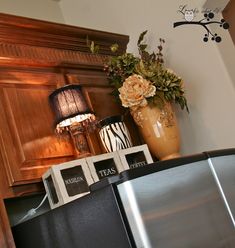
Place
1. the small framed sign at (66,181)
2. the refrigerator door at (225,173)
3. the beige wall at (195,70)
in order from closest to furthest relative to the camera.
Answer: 1. the refrigerator door at (225,173)
2. the small framed sign at (66,181)
3. the beige wall at (195,70)

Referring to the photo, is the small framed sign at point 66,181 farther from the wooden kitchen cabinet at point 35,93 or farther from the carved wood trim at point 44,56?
the carved wood trim at point 44,56

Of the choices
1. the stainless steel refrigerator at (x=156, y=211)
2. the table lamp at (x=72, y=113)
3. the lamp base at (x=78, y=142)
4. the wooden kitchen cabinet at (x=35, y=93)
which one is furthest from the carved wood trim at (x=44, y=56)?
the stainless steel refrigerator at (x=156, y=211)

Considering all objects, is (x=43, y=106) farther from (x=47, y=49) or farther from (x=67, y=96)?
(x=47, y=49)

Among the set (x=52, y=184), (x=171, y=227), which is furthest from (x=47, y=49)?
(x=171, y=227)

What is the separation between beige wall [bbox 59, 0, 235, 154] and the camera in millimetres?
1927

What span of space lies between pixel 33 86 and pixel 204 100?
878mm

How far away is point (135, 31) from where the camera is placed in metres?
2.31

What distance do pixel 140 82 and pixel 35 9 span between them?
119 centimetres

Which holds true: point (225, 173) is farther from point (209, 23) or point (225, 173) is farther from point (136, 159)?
point (209, 23)

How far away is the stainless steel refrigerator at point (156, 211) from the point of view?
91 cm

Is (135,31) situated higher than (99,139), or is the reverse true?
(135,31)

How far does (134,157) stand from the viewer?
154cm

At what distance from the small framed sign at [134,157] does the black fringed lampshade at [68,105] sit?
0.20 metres

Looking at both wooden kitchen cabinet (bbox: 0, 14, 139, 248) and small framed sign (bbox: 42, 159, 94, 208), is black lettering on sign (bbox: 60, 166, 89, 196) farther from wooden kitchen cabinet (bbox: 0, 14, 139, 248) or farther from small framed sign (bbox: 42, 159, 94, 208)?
wooden kitchen cabinet (bbox: 0, 14, 139, 248)
